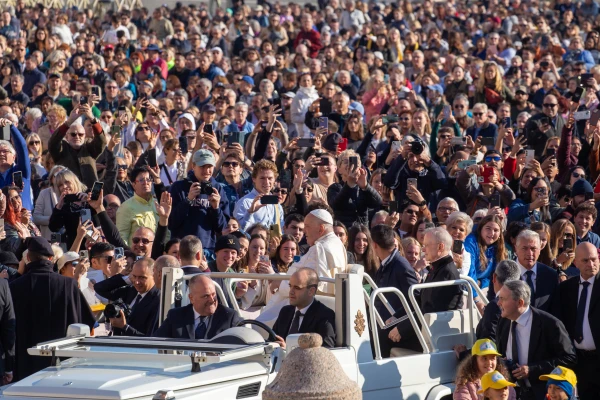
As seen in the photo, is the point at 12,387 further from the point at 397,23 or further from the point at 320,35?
the point at 397,23

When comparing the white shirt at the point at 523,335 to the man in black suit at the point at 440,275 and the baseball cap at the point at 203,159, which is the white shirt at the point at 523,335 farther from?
the baseball cap at the point at 203,159

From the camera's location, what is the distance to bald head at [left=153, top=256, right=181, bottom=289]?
11.8 metres

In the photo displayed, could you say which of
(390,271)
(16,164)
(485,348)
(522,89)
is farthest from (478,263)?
(522,89)

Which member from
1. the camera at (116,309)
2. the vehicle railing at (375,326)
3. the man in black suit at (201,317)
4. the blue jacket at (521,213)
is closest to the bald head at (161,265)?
the camera at (116,309)

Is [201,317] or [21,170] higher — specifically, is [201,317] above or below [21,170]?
below

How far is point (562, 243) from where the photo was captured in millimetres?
14375

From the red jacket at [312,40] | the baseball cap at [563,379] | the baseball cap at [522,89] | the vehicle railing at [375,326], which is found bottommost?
the baseball cap at [563,379]

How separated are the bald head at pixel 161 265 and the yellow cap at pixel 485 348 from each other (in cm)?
287

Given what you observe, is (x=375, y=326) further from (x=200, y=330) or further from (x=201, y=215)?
(x=201, y=215)

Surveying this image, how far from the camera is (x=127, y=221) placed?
1502 centimetres

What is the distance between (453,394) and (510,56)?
1615cm

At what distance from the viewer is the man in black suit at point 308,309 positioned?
33.1ft

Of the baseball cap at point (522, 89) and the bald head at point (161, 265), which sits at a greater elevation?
the baseball cap at point (522, 89)

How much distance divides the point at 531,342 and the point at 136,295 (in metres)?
3.64
